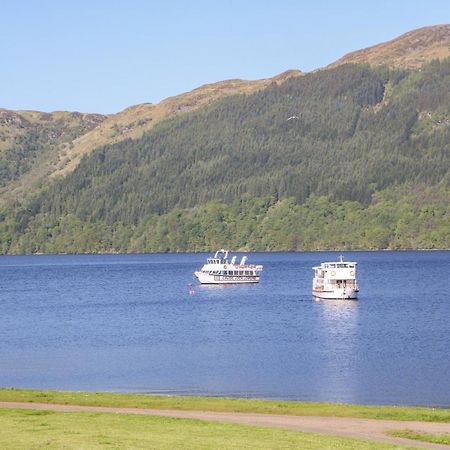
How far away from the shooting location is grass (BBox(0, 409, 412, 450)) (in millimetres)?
39344

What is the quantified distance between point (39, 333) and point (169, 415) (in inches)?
3203

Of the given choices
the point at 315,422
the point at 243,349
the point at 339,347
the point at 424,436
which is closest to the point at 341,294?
the point at 339,347

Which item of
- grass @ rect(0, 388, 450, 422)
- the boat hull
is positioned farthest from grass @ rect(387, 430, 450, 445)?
the boat hull

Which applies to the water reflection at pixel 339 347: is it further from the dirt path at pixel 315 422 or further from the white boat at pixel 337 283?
the dirt path at pixel 315 422

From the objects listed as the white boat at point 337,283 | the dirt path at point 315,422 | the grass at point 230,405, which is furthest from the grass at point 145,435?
the white boat at point 337,283

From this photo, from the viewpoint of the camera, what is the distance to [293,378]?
268 feet

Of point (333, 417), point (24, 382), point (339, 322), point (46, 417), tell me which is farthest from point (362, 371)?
point (339, 322)

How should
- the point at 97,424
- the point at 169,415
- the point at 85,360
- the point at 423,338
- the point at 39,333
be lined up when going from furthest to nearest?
the point at 39,333, the point at 423,338, the point at 85,360, the point at 169,415, the point at 97,424

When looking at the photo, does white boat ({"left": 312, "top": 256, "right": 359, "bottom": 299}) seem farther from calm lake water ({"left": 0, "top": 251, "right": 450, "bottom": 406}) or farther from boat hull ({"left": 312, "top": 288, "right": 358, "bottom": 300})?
calm lake water ({"left": 0, "top": 251, "right": 450, "bottom": 406})

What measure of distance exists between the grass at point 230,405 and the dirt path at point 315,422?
5.51 feet

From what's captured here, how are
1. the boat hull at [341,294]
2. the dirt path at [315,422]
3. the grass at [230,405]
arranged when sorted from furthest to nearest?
1. the boat hull at [341,294]
2. the grass at [230,405]
3. the dirt path at [315,422]

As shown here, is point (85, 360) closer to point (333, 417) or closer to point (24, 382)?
point (24, 382)

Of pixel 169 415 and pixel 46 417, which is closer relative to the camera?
pixel 46 417

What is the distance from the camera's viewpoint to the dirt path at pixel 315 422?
45.6 meters
